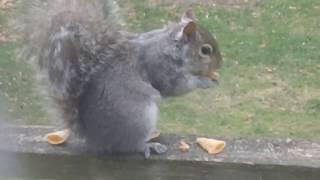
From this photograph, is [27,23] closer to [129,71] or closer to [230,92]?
[129,71]

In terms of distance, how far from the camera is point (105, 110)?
314cm

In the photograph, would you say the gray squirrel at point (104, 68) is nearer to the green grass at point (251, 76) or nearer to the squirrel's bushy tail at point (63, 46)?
the squirrel's bushy tail at point (63, 46)

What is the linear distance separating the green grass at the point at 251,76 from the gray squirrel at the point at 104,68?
69.3 inches

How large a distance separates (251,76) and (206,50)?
2.70 metres

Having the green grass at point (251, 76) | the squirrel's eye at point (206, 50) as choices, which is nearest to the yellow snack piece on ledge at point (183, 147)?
the squirrel's eye at point (206, 50)

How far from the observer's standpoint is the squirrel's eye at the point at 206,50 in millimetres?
3393

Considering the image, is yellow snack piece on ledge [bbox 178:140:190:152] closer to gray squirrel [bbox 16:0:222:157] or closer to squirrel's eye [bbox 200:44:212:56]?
gray squirrel [bbox 16:0:222:157]

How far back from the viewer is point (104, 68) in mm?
3152

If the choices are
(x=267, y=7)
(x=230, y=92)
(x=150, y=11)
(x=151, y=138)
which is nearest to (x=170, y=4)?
(x=150, y=11)

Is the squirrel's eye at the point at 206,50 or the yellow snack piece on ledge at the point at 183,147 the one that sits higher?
the squirrel's eye at the point at 206,50

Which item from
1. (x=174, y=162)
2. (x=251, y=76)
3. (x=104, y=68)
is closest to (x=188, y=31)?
(x=104, y=68)

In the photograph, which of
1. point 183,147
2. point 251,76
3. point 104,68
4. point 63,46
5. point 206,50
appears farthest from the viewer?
point 251,76

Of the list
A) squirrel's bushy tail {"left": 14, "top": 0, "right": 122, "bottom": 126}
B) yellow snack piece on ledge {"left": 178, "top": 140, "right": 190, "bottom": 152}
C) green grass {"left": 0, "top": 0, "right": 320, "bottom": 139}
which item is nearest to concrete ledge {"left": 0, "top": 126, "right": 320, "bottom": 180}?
yellow snack piece on ledge {"left": 178, "top": 140, "right": 190, "bottom": 152}

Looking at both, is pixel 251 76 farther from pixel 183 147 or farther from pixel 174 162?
pixel 174 162
